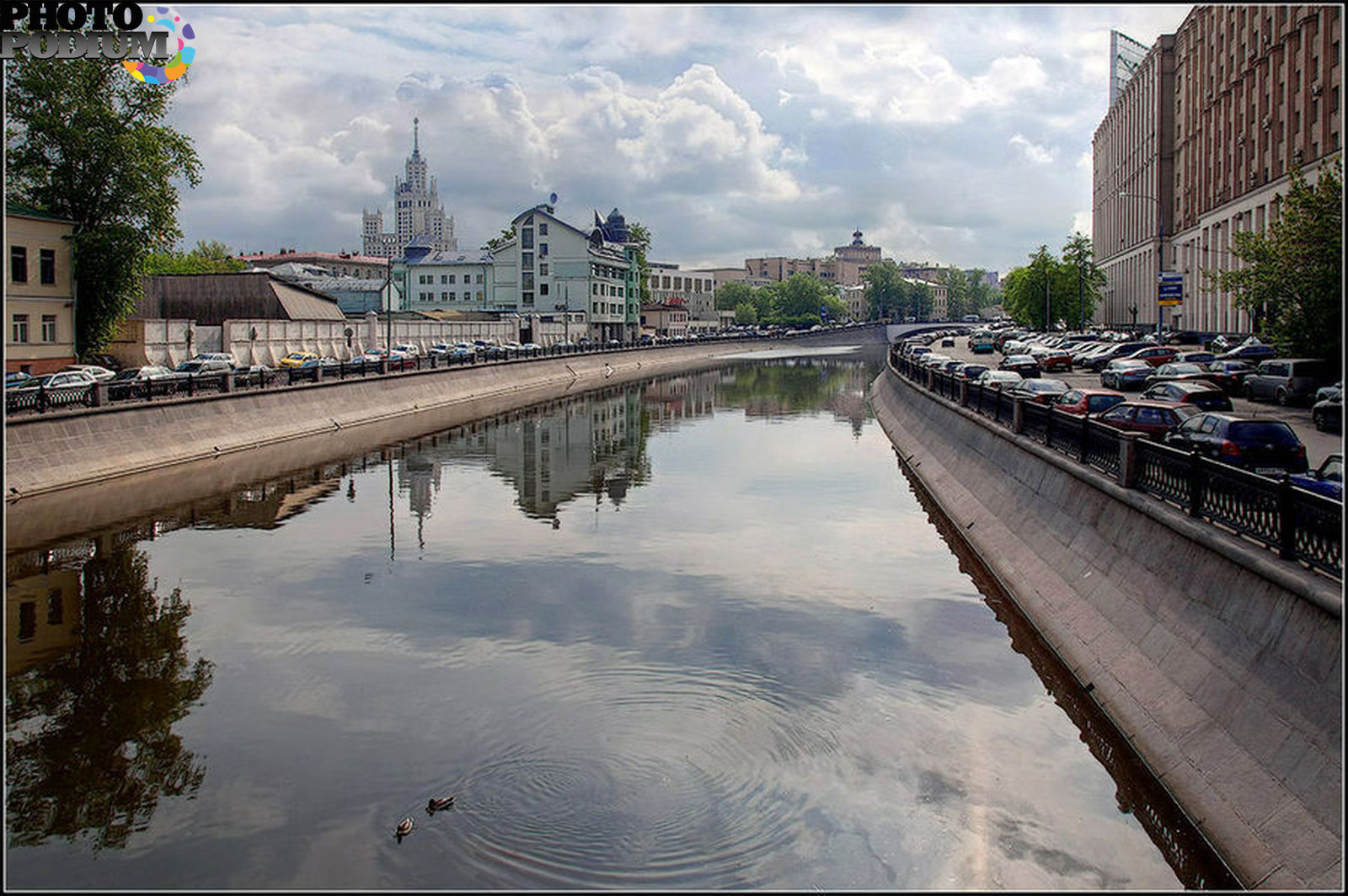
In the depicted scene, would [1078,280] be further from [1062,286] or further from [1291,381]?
[1291,381]

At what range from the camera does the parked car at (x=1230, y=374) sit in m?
49.1

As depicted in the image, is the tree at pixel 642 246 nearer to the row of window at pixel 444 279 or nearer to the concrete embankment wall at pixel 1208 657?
the row of window at pixel 444 279

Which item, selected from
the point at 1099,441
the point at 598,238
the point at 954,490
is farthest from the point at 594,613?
the point at 598,238

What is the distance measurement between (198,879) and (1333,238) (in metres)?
45.5

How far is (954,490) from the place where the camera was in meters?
37.5

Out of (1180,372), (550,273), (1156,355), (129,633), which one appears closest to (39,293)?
(129,633)

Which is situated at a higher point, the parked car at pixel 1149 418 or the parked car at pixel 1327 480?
the parked car at pixel 1149 418

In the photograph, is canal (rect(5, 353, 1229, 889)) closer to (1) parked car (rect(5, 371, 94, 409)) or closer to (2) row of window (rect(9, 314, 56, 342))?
(1) parked car (rect(5, 371, 94, 409))

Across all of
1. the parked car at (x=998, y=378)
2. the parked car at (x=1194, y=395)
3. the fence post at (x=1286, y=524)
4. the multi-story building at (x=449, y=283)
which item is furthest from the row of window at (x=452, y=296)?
the fence post at (x=1286, y=524)

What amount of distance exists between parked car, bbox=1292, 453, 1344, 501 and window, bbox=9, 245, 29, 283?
53.2 meters

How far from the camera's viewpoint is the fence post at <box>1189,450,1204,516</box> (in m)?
17.8

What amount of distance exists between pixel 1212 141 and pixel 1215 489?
85.3m

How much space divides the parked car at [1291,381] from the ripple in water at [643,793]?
3279 centimetres

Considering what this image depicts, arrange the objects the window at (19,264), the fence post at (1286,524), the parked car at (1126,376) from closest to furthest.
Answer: the fence post at (1286,524) < the window at (19,264) < the parked car at (1126,376)
